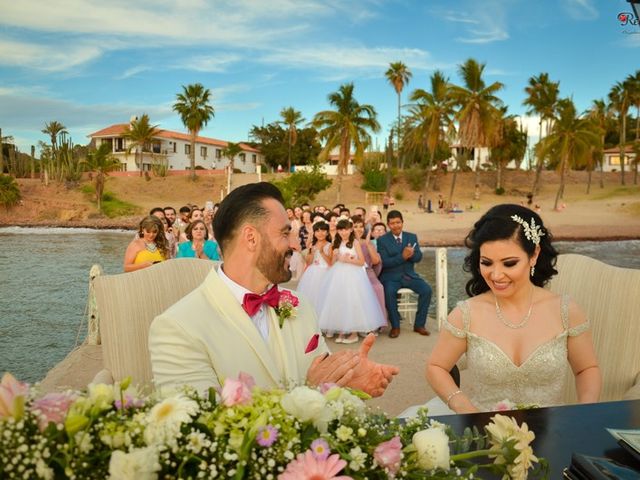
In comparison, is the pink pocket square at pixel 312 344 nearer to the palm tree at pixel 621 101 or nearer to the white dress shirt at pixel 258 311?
the white dress shirt at pixel 258 311

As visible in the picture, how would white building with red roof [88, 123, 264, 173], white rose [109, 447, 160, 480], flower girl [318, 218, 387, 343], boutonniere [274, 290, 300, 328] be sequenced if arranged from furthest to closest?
white building with red roof [88, 123, 264, 173], flower girl [318, 218, 387, 343], boutonniere [274, 290, 300, 328], white rose [109, 447, 160, 480]

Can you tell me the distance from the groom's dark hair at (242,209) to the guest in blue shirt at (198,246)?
632cm

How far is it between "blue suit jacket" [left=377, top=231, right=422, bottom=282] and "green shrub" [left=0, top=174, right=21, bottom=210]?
4632 cm

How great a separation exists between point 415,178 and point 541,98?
13013 millimetres

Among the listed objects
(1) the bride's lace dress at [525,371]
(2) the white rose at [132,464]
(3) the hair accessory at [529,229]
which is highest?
(3) the hair accessory at [529,229]

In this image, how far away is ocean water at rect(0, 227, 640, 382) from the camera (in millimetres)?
9914

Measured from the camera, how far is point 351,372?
200cm

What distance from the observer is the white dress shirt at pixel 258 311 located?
8.07ft

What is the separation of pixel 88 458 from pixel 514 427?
0.95m

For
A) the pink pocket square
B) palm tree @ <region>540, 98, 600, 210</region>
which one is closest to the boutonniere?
the pink pocket square

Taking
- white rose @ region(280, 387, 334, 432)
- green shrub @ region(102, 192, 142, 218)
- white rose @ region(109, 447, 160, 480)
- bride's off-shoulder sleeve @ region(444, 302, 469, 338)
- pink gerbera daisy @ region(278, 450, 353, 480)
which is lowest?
green shrub @ region(102, 192, 142, 218)

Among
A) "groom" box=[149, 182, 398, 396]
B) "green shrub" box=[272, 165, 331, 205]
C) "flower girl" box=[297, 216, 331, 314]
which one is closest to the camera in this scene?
"groom" box=[149, 182, 398, 396]

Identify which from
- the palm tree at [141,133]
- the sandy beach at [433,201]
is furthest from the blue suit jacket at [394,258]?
the palm tree at [141,133]

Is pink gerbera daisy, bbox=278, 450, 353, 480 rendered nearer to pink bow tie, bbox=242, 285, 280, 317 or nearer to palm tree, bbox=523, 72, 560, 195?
pink bow tie, bbox=242, 285, 280, 317
